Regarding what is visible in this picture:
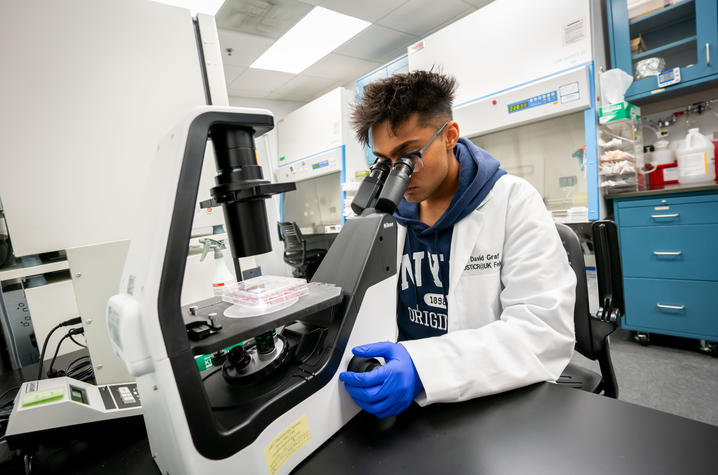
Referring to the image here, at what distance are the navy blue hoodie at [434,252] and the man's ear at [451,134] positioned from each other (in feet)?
0.11

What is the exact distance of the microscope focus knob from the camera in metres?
0.52

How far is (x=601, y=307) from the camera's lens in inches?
39.3

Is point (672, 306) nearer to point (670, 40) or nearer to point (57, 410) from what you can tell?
point (670, 40)

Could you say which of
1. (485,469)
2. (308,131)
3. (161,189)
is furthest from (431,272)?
(308,131)

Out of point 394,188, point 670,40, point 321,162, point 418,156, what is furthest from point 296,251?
point 670,40

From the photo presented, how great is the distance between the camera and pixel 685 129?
2.36 metres

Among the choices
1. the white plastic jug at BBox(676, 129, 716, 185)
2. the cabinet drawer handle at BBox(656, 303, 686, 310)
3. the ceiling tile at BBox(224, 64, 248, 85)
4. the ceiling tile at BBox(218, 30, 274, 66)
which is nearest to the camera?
the cabinet drawer handle at BBox(656, 303, 686, 310)

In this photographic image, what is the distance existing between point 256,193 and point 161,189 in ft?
0.37

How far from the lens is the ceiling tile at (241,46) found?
3.19 m

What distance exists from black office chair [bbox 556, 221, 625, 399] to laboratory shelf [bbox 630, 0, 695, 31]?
2.21 metres

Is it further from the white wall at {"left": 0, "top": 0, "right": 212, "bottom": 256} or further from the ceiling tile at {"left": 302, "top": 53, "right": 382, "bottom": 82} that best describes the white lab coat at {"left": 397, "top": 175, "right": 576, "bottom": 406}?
the ceiling tile at {"left": 302, "top": 53, "right": 382, "bottom": 82}

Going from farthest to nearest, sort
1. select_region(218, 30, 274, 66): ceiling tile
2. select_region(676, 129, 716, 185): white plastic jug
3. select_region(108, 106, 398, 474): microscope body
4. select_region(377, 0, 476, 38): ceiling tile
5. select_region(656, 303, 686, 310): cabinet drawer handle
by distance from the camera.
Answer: select_region(218, 30, 274, 66): ceiling tile → select_region(377, 0, 476, 38): ceiling tile → select_region(676, 129, 716, 185): white plastic jug → select_region(656, 303, 686, 310): cabinet drawer handle → select_region(108, 106, 398, 474): microscope body

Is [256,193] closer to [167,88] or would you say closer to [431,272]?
[431,272]

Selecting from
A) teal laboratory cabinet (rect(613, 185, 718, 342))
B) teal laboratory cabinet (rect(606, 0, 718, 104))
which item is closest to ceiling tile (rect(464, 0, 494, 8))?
teal laboratory cabinet (rect(606, 0, 718, 104))
